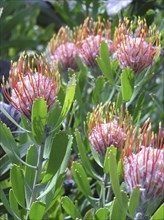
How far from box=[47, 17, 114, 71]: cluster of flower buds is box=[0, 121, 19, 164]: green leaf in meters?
0.27

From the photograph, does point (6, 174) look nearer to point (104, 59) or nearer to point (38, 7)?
point (104, 59)

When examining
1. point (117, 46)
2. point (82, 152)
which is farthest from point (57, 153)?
point (117, 46)

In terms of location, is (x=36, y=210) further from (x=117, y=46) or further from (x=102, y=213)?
(x=117, y=46)

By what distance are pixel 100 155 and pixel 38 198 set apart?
0.13 meters

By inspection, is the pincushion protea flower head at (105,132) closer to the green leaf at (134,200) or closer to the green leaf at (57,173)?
the green leaf at (57,173)

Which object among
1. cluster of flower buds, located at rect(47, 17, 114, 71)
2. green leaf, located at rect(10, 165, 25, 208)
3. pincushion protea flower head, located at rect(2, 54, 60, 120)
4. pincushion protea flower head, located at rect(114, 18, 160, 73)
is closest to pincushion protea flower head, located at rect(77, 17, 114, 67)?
cluster of flower buds, located at rect(47, 17, 114, 71)

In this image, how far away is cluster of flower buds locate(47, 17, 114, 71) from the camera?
1210 millimetres

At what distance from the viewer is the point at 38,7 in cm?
181

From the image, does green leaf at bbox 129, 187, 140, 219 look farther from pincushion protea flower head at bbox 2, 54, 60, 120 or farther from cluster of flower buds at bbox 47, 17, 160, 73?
cluster of flower buds at bbox 47, 17, 160, 73

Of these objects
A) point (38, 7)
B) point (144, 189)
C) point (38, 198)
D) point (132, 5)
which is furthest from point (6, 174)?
point (38, 7)

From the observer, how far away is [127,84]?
107 centimetres

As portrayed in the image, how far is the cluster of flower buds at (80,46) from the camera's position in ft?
3.97

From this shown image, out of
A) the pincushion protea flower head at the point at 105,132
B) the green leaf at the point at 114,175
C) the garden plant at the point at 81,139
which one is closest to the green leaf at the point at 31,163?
the garden plant at the point at 81,139

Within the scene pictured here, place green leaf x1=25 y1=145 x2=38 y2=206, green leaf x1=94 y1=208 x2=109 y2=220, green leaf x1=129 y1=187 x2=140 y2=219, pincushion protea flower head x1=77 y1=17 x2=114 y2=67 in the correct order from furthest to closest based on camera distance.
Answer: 1. pincushion protea flower head x1=77 y1=17 x2=114 y2=67
2. green leaf x1=25 y1=145 x2=38 y2=206
3. green leaf x1=94 y1=208 x2=109 y2=220
4. green leaf x1=129 y1=187 x2=140 y2=219
